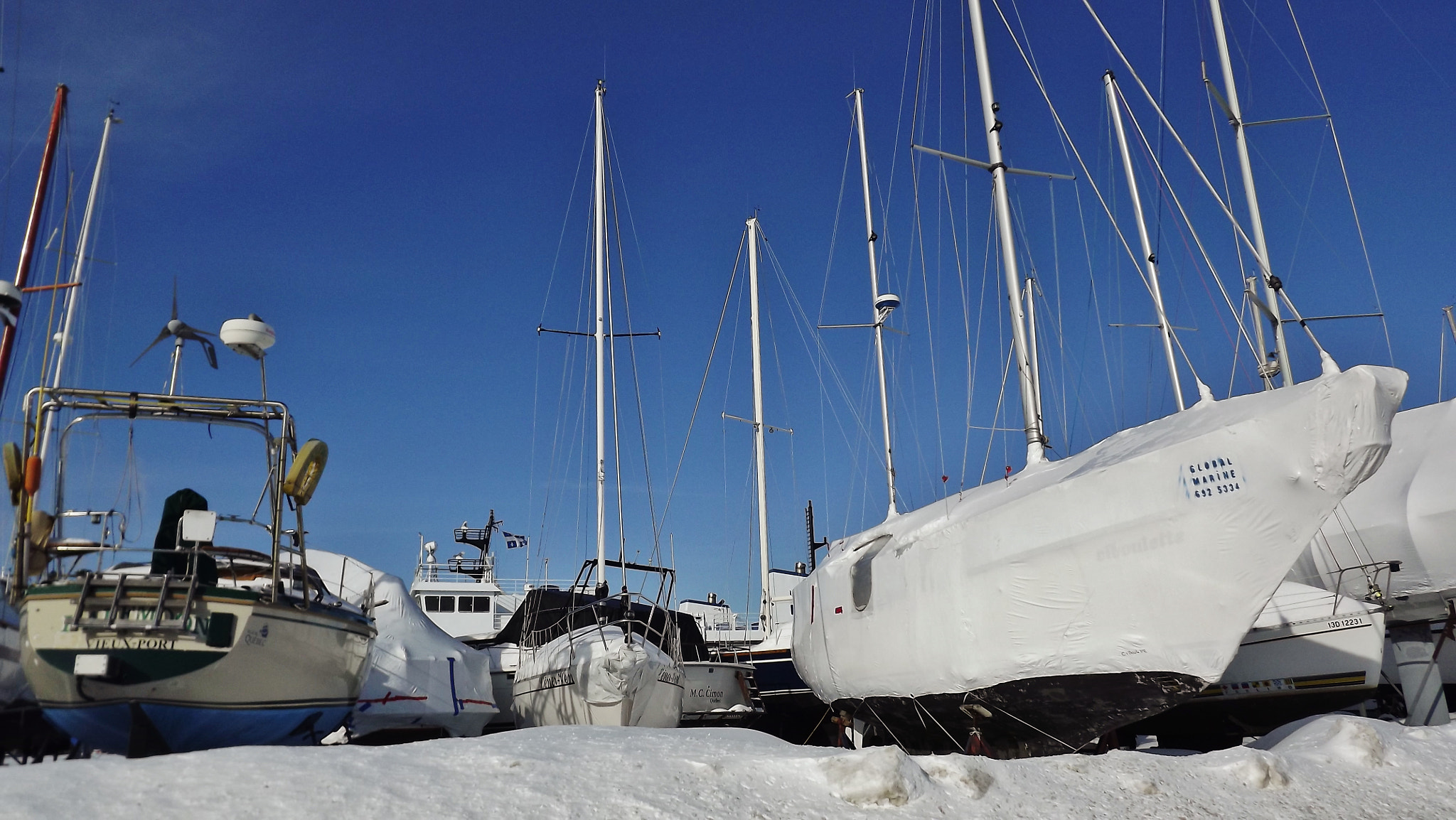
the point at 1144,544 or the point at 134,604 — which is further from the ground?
the point at 1144,544

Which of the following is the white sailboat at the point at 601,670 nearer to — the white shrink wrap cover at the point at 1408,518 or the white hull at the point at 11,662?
the white hull at the point at 11,662

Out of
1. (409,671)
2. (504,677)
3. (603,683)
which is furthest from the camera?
(504,677)

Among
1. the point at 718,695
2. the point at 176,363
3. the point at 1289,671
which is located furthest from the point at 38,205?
the point at 1289,671

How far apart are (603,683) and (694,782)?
32.5 ft

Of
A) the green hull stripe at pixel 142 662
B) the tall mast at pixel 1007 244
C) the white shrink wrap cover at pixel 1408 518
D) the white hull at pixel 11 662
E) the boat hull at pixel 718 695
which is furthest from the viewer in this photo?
the boat hull at pixel 718 695

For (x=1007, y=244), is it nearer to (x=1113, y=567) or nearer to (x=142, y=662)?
(x=1113, y=567)

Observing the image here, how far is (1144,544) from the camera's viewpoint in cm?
818

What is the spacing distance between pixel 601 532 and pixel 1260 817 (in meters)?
16.5

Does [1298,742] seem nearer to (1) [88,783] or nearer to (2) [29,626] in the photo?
(1) [88,783]

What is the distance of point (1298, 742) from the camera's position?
6.39 metres

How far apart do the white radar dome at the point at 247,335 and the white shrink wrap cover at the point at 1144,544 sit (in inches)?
295

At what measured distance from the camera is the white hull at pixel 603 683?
543 inches

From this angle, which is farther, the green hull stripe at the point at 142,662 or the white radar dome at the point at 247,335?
the white radar dome at the point at 247,335

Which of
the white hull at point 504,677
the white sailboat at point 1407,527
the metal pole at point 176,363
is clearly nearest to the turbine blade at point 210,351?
the metal pole at point 176,363
